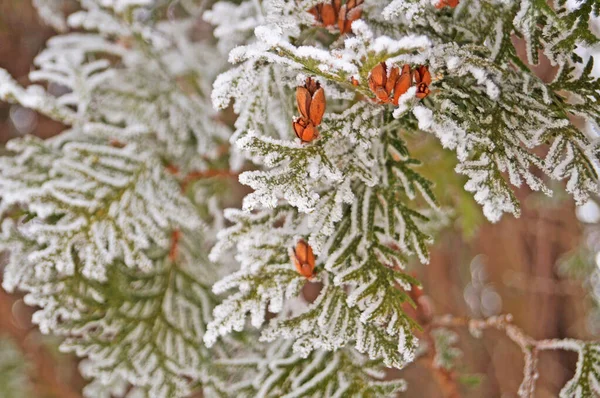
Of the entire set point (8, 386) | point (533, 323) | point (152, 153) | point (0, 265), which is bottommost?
point (533, 323)

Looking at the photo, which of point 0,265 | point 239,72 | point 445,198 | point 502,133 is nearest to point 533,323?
point 445,198

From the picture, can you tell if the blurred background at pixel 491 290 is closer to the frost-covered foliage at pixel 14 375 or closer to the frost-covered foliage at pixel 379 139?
the frost-covered foliage at pixel 14 375

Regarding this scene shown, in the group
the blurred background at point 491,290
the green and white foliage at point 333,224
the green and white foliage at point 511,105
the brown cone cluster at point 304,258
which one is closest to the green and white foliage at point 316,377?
the green and white foliage at point 333,224

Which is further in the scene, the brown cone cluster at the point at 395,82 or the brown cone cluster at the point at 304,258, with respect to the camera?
the brown cone cluster at the point at 304,258

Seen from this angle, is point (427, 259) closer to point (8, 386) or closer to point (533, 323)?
point (533, 323)

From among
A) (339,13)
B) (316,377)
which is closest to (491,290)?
(316,377)

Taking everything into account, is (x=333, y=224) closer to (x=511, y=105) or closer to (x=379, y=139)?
(x=379, y=139)
